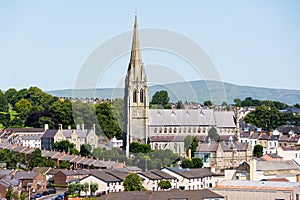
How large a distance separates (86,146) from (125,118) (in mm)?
7374

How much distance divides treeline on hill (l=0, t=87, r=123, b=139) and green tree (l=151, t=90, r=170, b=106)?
560 inches

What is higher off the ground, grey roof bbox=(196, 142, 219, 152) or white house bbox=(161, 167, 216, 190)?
grey roof bbox=(196, 142, 219, 152)

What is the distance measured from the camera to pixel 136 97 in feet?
222

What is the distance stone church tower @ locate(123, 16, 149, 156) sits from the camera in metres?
66.2

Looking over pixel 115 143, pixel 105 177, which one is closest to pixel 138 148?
pixel 115 143

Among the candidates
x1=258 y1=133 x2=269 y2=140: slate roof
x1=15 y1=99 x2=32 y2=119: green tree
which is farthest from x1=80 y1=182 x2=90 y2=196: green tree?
x1=15 y1=99 x2=32 y2=119: green tree

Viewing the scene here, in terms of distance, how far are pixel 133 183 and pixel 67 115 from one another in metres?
37.9

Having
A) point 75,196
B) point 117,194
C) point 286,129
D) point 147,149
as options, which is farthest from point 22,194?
point 286,129

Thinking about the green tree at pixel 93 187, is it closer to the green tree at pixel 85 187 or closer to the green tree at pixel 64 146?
the green tree at pixel 85 187

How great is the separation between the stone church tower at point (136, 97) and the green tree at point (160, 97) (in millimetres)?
34434

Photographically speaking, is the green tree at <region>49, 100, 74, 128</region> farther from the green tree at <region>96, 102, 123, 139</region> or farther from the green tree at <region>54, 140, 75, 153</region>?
the green tree at <region>54, 140, 75, 153</region>

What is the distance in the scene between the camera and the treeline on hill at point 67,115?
7312cm

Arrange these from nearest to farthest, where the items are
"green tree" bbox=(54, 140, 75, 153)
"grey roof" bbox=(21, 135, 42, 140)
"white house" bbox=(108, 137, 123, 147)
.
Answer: "green tree" bbox=(54, 140, 75, 153), "white house" bbox=(108, 137, 123, 147), "grey roof" bbox=(21, 135, 42, 140)

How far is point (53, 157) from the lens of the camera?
58.7m
